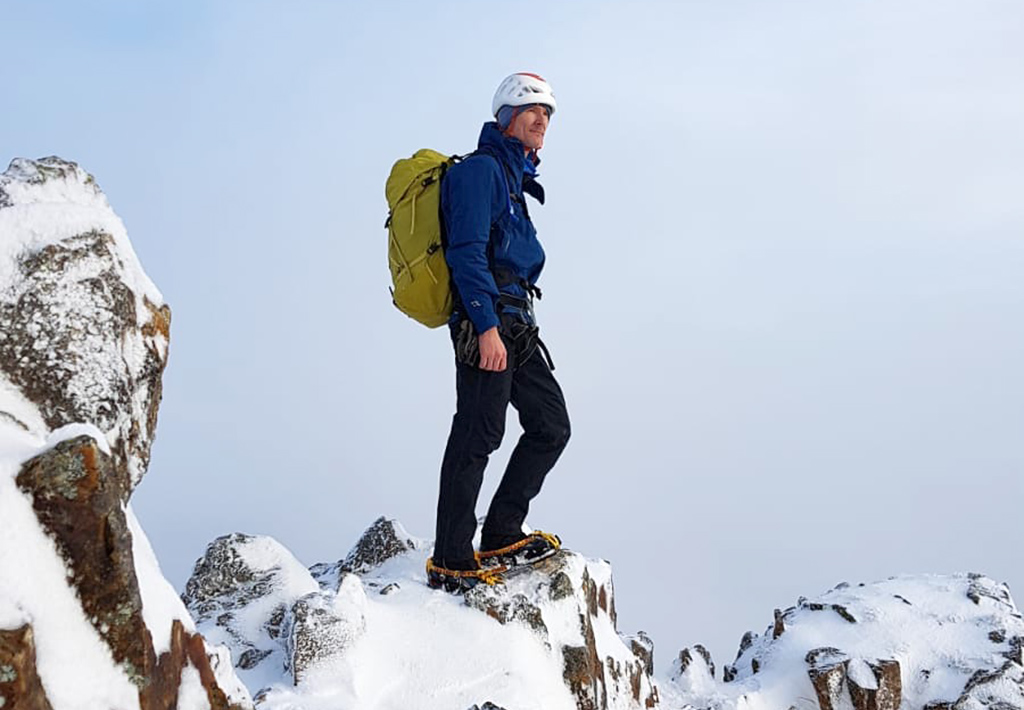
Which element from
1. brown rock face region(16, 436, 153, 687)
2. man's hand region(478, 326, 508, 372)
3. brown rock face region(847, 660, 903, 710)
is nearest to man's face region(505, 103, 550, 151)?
man's hand region(478, 326, 508, 372)

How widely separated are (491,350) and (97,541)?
14.9 feet

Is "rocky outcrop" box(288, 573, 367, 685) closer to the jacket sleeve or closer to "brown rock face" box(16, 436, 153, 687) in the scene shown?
the jacket sleeve

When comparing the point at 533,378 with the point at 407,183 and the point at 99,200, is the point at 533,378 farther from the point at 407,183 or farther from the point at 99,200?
the point at 99,200

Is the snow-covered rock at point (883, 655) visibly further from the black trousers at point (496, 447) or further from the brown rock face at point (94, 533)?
the brown rock face at point (94, 533)

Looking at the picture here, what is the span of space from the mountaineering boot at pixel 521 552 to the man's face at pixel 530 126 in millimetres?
3812

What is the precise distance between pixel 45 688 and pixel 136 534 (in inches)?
38.7

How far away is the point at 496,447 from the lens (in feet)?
28.8

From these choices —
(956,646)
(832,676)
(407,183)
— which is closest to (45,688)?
(407,183)

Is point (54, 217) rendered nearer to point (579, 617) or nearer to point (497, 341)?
point (497, 341)

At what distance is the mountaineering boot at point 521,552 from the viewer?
9531 millimetres

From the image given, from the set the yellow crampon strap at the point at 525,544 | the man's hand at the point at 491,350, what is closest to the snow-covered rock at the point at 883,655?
the yellow crampon strap at the point at 525,544

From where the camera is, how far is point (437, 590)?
8961mm

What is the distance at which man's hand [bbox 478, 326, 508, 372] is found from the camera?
8.15m

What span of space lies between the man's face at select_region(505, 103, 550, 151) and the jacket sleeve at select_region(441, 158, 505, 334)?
3.00ft
